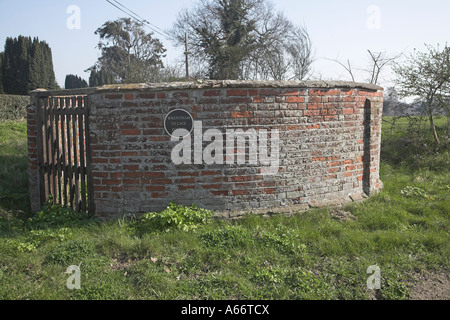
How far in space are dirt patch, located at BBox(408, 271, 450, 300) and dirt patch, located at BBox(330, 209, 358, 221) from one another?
136 cm

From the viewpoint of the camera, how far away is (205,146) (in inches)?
181

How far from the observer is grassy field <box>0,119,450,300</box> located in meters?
3.16

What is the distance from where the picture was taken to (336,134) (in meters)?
5.19

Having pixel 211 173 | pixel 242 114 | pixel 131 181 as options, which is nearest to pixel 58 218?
pixel 131 181

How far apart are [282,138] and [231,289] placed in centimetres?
241

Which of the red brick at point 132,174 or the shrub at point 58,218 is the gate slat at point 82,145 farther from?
the red brick at point 132,174

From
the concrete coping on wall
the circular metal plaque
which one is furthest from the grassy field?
the concrete coping on wall

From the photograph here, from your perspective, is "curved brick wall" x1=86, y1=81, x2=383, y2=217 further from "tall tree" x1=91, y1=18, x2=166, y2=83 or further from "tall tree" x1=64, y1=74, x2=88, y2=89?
"tall tree" x1=64, y1=74, x2=88, y2=89

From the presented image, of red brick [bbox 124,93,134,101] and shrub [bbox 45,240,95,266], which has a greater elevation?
red brick [bbox 124,93,134,101]

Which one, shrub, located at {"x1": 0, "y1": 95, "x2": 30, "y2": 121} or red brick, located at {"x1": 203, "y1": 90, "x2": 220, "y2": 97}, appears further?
shrub, located at {"x1": 0, "y1": 95, "x2": 30, "y2": 121}
